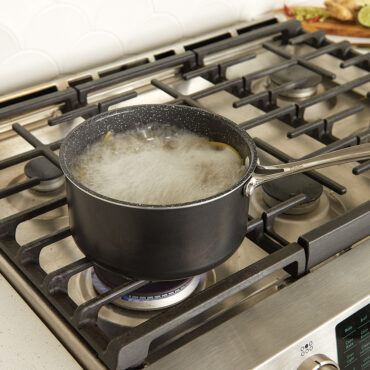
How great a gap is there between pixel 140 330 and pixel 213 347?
0.23 ft

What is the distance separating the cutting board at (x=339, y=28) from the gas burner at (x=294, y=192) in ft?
1.74

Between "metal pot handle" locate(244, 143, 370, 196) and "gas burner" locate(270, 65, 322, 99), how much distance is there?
1.20 feet

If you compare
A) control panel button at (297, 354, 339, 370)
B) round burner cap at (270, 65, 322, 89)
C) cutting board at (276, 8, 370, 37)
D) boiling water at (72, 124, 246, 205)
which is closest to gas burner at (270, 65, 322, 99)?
round burner cap at (270, 65, 322, 89)

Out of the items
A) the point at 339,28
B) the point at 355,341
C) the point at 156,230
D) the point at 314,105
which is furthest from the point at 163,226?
the point at 339,28

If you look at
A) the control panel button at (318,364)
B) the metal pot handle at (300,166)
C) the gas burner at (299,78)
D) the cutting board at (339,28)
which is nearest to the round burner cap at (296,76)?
the gas burner at (299,78)

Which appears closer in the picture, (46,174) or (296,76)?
(46,174)

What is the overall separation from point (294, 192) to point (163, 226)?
0.27 meters

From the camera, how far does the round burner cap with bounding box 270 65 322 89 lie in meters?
1.01

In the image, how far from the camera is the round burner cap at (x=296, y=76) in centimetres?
101

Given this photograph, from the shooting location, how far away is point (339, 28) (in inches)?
49.1

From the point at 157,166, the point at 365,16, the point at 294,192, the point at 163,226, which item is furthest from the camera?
the point at 365,16

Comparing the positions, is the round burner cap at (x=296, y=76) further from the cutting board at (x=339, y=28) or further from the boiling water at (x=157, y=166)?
the boiling water at (x=157, y=166)

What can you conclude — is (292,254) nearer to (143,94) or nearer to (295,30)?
(143,94)

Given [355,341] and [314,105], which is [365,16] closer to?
[314,105]
